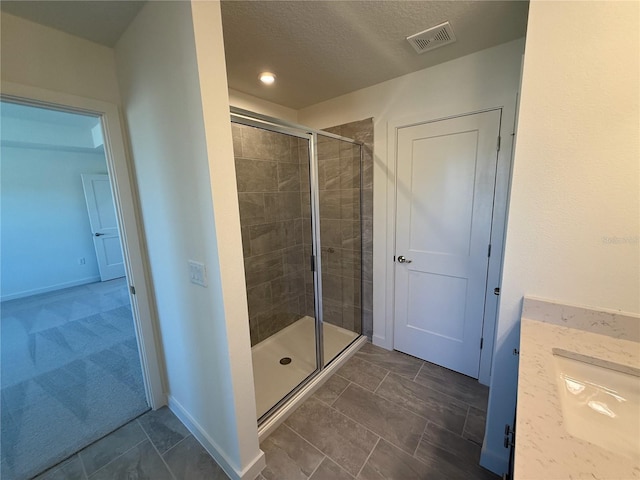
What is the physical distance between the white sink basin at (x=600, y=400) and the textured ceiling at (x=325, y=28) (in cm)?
165

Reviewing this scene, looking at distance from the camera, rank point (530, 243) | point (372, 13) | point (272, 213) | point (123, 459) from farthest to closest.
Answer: point (272, 213) → point (123, 459) → point (372, 13) → point (530, 243)

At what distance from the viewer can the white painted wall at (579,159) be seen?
0.89 meters

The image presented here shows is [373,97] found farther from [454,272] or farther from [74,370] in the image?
Result: [74,370]

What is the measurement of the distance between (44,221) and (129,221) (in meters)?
4.32

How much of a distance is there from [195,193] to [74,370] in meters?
2.42

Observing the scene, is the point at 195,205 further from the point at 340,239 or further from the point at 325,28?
the point at 340,239

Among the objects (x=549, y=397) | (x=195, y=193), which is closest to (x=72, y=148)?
(x=195, y=193)

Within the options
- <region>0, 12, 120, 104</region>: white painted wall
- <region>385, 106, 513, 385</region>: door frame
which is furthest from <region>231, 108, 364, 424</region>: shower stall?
<region>0, 12, 120, 104</region>: white painted wall

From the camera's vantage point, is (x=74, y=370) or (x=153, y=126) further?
(x=74, y=370)

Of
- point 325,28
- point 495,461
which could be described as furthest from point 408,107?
point 495,461

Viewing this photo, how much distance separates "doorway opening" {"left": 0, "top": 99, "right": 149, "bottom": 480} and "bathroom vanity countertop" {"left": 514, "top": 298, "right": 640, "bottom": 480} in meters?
2.09

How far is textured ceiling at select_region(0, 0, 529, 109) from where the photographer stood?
1214 mm

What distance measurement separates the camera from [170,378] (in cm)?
180

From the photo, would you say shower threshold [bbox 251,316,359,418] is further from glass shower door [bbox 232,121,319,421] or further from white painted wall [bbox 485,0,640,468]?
white painted wall [bbox 485,0,640,468]
